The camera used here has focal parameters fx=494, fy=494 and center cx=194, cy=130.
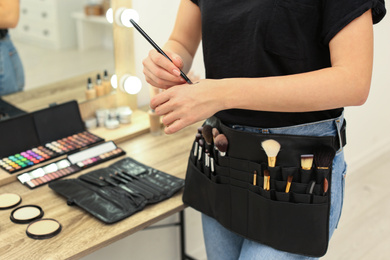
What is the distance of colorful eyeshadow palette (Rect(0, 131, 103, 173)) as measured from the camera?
134 centimetres

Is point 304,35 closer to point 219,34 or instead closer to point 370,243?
point 219,34

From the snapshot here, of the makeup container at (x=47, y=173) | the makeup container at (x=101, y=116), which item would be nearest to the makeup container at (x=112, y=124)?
the makeup container at (x=101, y=116)

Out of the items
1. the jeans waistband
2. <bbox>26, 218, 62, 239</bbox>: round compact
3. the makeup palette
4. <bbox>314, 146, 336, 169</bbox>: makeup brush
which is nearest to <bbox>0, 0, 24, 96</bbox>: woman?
the makeup palette

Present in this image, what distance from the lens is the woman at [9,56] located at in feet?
4.50

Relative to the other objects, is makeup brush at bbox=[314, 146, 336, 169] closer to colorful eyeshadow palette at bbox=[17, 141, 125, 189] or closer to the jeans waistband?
the jeans waistband

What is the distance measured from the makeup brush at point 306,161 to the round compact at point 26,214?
615 millimetres

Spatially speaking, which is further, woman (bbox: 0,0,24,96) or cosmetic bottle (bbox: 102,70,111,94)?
cosmetic bottle (bbox: 102,70,111,94)

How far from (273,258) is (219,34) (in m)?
0.45

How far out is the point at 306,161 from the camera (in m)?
0.91

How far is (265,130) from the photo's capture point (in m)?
0.93

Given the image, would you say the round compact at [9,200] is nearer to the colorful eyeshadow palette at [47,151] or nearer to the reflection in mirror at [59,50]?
the colorful eyeshadow palette at [47,151]

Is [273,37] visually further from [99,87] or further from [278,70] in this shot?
[99,87]

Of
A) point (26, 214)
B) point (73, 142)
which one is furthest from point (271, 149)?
point (73, 142)

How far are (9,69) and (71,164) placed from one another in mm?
349
